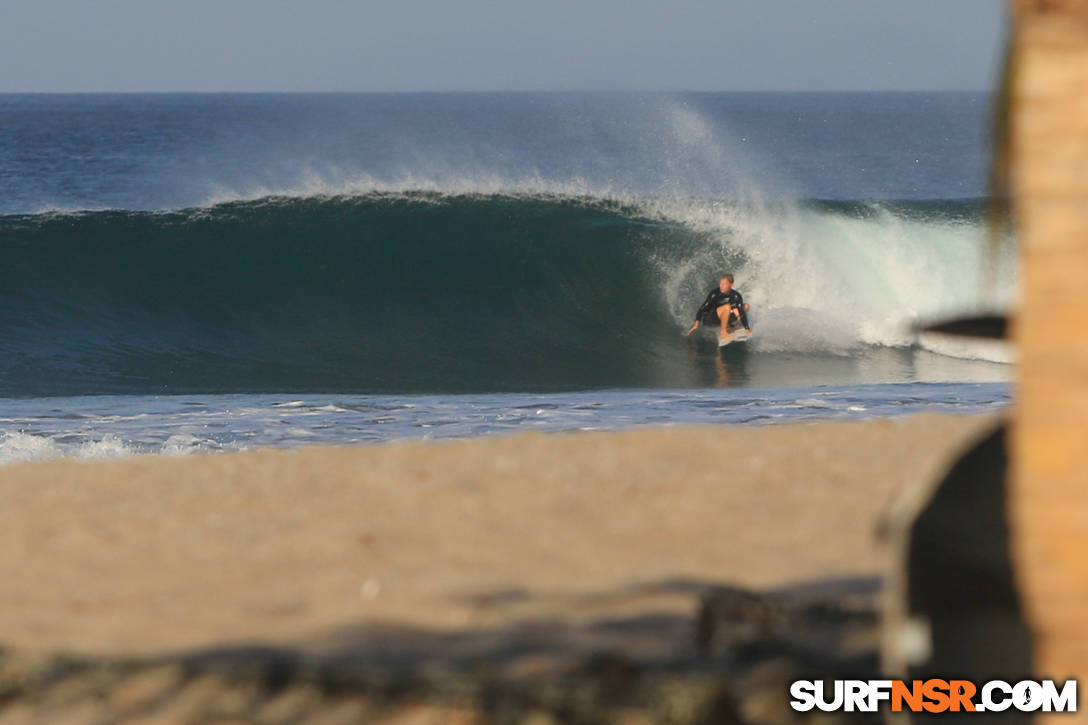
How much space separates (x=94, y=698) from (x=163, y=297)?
14798 mm

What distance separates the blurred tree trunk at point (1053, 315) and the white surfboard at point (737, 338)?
1328 centimetres

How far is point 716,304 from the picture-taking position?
15.9 metres

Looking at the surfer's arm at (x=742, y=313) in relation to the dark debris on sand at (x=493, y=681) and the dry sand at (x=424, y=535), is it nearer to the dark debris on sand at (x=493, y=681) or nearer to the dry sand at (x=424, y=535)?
the dry sand at (x=424, y=535)

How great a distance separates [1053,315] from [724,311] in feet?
44.6

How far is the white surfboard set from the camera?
1573 cm

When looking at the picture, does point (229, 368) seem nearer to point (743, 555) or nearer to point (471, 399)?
point (471, 399)

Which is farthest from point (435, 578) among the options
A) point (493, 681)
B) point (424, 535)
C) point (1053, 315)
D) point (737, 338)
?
point (737, 338)

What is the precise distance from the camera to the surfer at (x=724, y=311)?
15.8m

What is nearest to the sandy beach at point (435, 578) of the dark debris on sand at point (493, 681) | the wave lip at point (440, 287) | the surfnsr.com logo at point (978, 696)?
the dark debris on sand at point (493, 681)

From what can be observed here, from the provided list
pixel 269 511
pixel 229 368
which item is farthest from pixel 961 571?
pixel 229 368

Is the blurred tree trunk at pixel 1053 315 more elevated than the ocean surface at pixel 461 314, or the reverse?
the ocean surface at pixel 461 314

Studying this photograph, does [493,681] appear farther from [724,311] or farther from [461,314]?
[461,314]

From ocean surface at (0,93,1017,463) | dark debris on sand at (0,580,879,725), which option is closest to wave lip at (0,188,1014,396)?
ocean surface at (0,93,1017,463)

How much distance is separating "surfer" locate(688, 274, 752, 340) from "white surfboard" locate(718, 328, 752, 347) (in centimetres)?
3
